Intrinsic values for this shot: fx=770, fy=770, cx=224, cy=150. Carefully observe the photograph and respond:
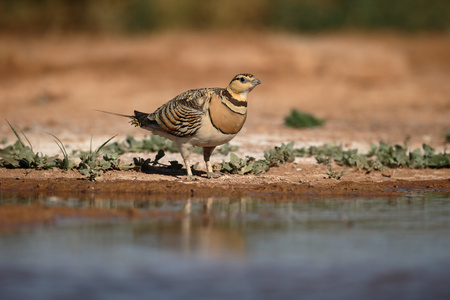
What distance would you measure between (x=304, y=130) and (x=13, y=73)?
36.5 feet

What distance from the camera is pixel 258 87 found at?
20.6 m

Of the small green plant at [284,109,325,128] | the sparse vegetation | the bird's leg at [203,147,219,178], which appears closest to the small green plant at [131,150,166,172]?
the sparse vegetation

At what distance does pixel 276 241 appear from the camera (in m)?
5.74

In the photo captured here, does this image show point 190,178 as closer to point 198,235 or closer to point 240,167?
point 240,167

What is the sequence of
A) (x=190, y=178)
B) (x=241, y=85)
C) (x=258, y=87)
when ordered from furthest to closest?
(x=258, y=87) → (x=190, y=178) → (x=241, y=85)

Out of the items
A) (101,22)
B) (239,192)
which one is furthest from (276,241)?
(101,22)

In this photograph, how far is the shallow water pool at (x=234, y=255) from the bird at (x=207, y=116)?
1.30m

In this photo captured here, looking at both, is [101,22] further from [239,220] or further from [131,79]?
[239,220]

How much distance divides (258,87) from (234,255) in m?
15.5

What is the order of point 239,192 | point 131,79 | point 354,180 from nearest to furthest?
point 239,192 < point 354,180 < point 131,79

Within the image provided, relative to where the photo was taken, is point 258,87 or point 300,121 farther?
point 258,87

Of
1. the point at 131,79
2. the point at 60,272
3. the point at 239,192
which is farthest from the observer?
the point at 131,79

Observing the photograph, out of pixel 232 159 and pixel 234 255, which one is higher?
pixel 232 159

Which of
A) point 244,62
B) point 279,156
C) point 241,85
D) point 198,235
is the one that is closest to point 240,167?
point 279,156
